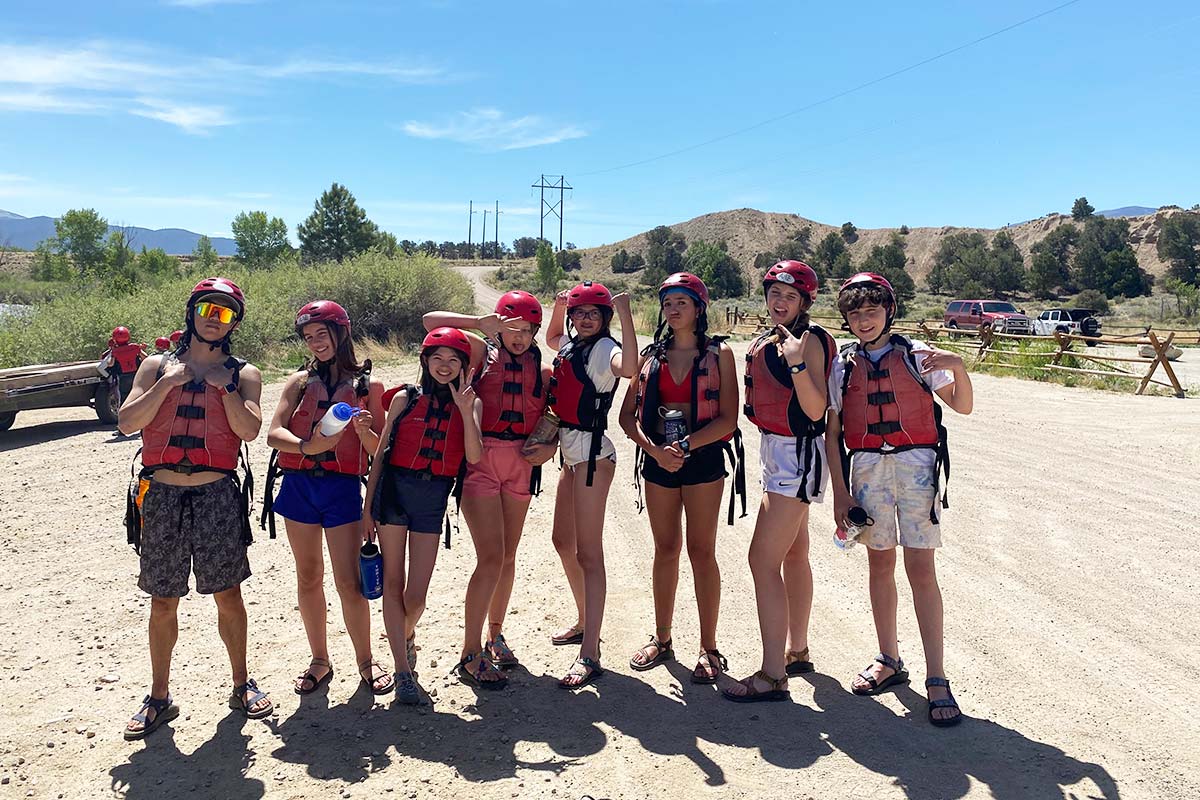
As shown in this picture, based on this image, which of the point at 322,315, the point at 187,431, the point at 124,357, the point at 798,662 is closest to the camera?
the point at 187,431

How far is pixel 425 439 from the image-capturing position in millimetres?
4027

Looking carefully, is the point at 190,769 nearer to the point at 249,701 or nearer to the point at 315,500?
the point at 249,701

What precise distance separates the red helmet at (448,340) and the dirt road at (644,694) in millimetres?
1788

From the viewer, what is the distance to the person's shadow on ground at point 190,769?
3.38m

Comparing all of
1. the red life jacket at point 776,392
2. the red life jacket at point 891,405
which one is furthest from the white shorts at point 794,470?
the red life jacket at point 891,405

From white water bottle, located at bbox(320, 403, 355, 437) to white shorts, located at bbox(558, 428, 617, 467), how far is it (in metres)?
1.14

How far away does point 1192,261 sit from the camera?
57406 millimetres

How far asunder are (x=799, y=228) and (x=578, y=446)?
10725 cm

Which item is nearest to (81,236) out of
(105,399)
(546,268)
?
(546,268)

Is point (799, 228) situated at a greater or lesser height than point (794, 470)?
greater

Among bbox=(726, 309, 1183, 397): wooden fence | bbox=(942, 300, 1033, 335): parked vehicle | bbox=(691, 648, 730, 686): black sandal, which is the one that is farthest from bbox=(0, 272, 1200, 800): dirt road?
bbox=(942, 300, 1033, 335): parked vehicle

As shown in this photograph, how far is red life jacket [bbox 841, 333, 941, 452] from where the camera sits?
3.92 meters

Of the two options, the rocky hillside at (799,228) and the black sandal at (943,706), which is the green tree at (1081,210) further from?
the black sandal at (943,706)

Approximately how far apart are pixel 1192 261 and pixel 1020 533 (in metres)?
63.9
